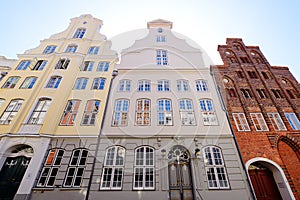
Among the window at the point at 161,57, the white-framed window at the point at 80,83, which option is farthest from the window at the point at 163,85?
the white-framed window at the point at 80,83

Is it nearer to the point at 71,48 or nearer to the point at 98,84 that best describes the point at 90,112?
the point at 98,84

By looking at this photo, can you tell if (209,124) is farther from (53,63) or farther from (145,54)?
Result: (53,63)

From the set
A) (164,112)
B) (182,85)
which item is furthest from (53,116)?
(182,85)

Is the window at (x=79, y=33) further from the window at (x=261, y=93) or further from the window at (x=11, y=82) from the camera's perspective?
the window at (x=261, y=93)

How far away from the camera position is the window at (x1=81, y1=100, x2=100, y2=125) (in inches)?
418

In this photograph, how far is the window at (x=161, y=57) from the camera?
46.6 feet

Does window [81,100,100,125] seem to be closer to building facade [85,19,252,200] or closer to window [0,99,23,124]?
building facade [85,19,252,200]

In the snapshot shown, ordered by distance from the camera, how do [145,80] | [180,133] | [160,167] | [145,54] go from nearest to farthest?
[160,167]
[180,133]
[145,80]
[145,54]

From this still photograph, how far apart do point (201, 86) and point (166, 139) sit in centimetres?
579

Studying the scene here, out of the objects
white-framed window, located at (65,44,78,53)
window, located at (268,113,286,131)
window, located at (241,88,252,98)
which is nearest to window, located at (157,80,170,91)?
window, located at (241,88,252,98)

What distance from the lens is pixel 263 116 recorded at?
10875 mm

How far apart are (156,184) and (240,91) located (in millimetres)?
9674

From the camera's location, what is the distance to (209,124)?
10445 millimetres

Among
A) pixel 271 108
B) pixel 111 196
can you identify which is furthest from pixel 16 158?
pixel 271 108
